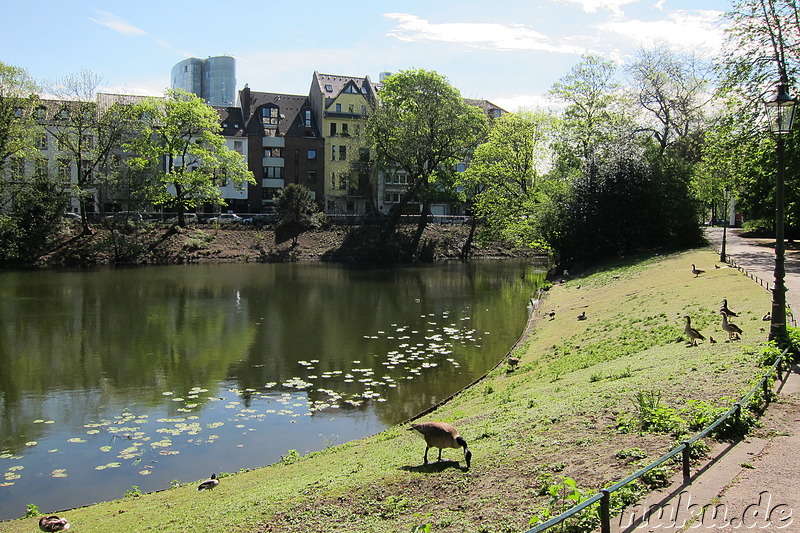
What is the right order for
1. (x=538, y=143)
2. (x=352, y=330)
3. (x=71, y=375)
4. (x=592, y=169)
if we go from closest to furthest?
1. (x=71, y=375)
2. (x=352, y=330)
3. (x=592, y=169)
4. (x=538, y=143)

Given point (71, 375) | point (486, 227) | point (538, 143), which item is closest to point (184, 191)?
point (486, 227)

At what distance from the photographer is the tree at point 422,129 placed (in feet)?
222

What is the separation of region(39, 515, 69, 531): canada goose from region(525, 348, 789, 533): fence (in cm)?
826

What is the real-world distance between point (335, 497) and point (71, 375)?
16328 millimetres

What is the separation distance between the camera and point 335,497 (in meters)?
9.40

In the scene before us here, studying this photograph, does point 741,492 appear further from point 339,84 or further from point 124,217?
point 339,84

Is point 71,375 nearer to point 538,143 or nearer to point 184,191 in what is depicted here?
point 538,143

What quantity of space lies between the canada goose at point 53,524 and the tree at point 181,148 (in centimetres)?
5870

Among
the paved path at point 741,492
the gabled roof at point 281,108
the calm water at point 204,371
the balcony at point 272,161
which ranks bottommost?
the calm water at point 204,371

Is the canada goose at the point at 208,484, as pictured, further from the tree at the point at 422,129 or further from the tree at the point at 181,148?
the tree at the point at 422,129

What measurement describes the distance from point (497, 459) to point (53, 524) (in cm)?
740

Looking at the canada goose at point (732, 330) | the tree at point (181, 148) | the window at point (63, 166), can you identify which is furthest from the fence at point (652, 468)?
the window at point (63, 166)

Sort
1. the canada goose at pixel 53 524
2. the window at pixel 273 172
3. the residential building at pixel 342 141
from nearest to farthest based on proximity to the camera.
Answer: the canada goose at pixel 53 524 → the residential building at pixel 342 141 → the window at pixel 273 172

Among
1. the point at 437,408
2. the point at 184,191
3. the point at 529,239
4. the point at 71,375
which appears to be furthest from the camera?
the point at 184,191
